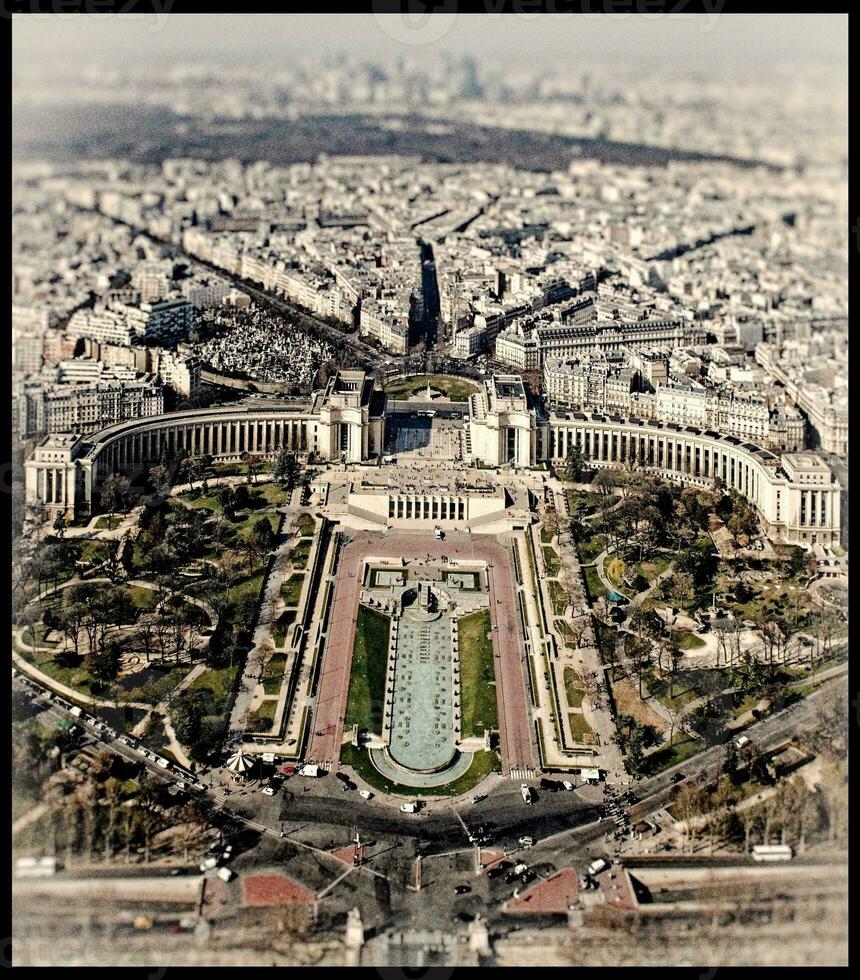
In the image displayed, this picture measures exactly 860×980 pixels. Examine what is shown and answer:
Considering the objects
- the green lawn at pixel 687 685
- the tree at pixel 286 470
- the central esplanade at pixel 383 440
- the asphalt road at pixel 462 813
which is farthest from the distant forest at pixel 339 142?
the asphalt road at pixel 462 813

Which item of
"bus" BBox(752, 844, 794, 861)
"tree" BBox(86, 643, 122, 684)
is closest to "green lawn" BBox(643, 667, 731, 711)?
"bus" BBox(752, 844, 794, 861)

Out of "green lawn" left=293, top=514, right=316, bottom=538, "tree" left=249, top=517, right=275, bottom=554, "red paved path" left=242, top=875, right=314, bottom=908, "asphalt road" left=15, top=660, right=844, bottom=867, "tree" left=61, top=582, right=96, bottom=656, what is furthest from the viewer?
"green lawn" left=293, top=514, right=316, bottom=538

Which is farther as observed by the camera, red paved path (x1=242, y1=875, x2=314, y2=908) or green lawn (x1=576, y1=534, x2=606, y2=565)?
green lawn (x1=576, y1=534, x2=606, y2=565)

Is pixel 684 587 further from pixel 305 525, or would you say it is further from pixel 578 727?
pixel 305 525

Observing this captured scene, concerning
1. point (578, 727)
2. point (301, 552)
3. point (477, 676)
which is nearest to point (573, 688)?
point (578, 727)

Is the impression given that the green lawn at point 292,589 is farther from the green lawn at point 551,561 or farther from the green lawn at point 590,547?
the green lawn at point 590,547

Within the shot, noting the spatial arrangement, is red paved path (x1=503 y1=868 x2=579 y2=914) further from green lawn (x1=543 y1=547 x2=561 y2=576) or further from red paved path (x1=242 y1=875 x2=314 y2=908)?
green lawn (x1=543 y1=547 x2=561 y2=576)

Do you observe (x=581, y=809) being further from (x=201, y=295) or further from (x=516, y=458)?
(x=201, y=295)
